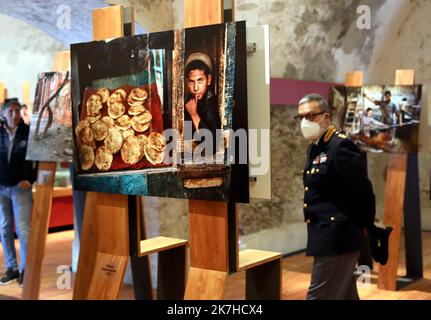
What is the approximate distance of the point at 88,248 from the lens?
4449 millimetres

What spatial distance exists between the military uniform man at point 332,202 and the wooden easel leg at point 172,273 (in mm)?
826

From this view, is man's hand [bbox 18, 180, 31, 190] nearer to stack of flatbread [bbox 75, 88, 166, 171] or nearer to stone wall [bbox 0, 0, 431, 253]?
stone wall [bbox 0, 0, 431, 253]

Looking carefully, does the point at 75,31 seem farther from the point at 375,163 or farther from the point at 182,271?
the point at 375,163

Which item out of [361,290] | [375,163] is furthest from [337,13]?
[361,290]

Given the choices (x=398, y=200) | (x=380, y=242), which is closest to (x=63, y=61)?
(x=380, y=242)

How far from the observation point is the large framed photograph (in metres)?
2.92

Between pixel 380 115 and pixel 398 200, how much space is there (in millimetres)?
874

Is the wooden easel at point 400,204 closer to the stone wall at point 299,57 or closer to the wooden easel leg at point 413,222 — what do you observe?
the wooden easel leg at point 413,222

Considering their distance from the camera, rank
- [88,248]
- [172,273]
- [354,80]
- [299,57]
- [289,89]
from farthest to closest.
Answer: [299,57] < [289,89] < [354,80] < [88,248] < [172,273]

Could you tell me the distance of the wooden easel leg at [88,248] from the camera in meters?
4.36

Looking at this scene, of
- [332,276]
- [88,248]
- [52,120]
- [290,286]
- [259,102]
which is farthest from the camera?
[290,286]

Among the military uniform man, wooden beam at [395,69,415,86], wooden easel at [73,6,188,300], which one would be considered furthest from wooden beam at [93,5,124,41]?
wooden beam at [395,69,415,86]

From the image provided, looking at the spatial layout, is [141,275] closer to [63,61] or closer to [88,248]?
[88,248]

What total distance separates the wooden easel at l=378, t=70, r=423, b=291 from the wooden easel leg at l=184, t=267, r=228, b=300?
3129mm
